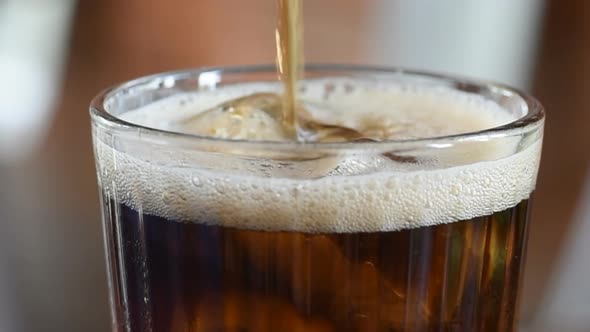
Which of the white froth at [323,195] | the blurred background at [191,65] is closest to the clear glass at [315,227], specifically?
the white froth at [323,195]

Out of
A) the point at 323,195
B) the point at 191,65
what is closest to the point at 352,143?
the point at 323,195

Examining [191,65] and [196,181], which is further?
[191,65]

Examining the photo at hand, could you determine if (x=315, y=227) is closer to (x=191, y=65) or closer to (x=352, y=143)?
(x=352, y=143)

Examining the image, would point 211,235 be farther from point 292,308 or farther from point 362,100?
point 362,100

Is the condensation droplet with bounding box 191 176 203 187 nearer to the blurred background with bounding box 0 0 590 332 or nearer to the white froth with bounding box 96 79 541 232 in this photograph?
the white froth with bounding box 96 79 541 232

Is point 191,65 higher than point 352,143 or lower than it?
lower

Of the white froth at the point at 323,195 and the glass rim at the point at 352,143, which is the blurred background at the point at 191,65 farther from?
the white froth at the point at 323,195

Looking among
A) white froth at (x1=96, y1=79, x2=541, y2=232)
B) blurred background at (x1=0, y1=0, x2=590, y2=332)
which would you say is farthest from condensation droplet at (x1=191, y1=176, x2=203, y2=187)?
blurred background at (x1=0, y1=0, x2=590, y2=332)
